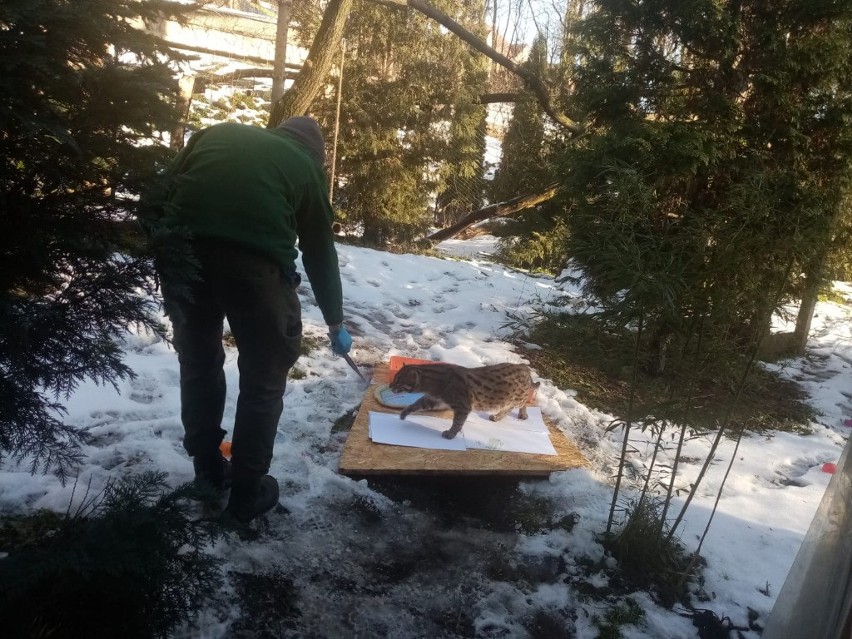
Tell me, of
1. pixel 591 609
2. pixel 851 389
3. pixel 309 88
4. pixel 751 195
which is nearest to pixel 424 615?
pixel 591 609

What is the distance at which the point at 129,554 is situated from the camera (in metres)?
→ 1.99

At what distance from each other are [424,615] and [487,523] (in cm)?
102

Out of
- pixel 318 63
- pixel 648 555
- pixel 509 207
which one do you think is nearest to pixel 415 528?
pixel 648 555

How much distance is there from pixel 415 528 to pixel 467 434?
1.26 metres

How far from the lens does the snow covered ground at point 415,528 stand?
304 cm

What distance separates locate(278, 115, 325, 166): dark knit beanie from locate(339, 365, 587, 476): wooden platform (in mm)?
1962

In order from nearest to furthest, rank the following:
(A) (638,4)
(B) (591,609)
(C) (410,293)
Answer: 1. (B) (591,609)
2. (A) (638,4)
3. (C) (410,293)

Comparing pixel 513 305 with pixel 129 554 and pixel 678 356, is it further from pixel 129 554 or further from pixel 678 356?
pixel 129 554

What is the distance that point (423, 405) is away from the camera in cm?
506

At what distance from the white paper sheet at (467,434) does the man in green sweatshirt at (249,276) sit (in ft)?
4.41

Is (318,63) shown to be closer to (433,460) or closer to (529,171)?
(529,171)

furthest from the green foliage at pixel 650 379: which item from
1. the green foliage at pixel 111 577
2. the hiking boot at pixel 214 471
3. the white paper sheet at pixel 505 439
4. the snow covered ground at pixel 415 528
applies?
the green foliage at pixel 111 577

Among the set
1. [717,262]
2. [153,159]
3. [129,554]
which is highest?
[153,159]

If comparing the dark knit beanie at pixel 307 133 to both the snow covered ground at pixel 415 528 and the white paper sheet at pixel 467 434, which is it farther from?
the white paper sheet at pixel 467 434
